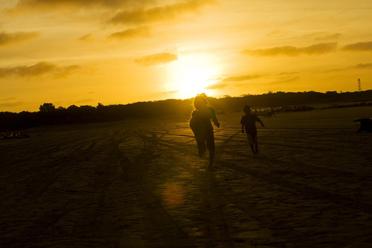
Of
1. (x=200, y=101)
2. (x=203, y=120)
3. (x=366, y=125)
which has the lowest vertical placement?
(x=366, y=125)

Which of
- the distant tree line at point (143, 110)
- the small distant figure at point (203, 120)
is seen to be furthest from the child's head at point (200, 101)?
the distant tree line at point (143, 110)

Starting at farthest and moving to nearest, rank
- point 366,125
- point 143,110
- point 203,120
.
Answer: point 143,110 < point 366,125 < point 203,120

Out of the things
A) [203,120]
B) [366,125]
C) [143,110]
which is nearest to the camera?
[203,120]

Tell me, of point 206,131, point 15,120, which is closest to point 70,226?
point 206,131

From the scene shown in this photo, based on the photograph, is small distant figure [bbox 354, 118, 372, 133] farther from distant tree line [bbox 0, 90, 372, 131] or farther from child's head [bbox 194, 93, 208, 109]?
distant tree line [bbox 0, 90, 372, 131]

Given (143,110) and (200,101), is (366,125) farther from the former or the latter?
(143,110)

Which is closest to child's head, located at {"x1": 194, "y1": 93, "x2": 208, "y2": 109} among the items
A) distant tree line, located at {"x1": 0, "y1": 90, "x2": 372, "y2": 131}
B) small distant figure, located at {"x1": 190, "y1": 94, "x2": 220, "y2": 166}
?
small distant figure, located at {"x1": 190, "y1": 94, "x2": 220, "y2": 166}

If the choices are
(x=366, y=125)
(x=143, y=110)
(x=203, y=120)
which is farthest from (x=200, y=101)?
(x=143, y=110)

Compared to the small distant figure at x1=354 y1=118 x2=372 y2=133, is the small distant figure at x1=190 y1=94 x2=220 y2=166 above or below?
above

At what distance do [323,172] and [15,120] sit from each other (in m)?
144

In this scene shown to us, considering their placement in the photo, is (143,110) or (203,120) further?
(143,110)

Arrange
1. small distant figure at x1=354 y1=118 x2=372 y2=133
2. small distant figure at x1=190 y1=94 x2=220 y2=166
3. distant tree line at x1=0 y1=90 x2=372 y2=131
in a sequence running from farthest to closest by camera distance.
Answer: distant tree line at x1=0 y1=90 x2=372 y2=131
small distant figure at x1=354 y1=118 x2=372 y2=133
small distant figure at x1=190 y1=94 x2=220 y2=166

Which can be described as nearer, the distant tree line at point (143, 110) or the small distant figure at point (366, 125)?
the small distant figure at point (366, 125)

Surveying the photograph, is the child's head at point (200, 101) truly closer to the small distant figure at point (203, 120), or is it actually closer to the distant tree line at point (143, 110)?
the small distant figure at point (203, 120)
